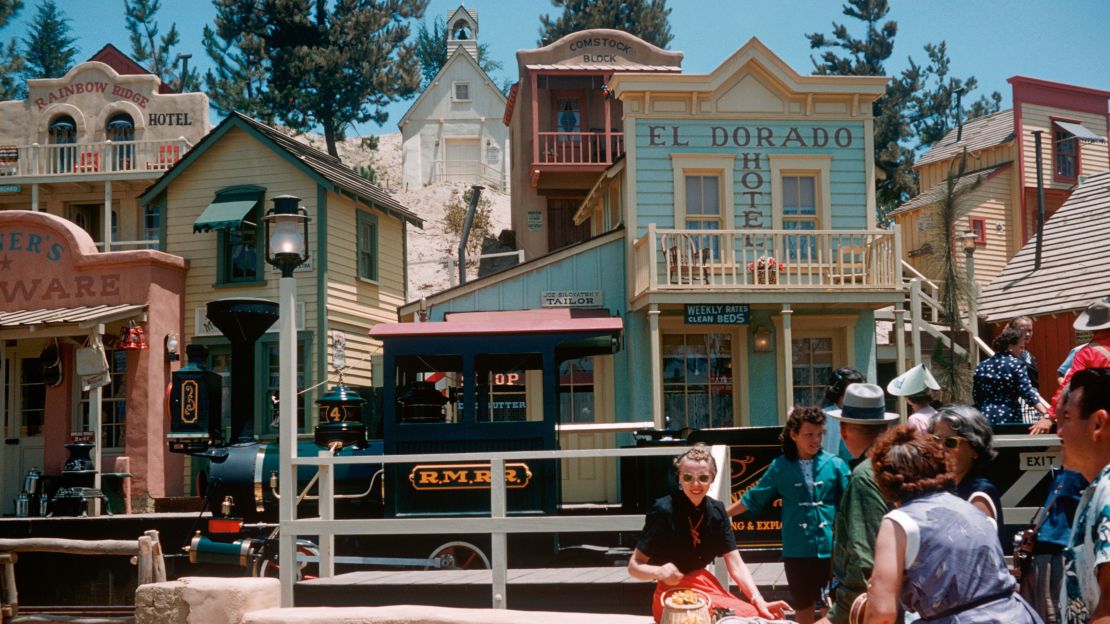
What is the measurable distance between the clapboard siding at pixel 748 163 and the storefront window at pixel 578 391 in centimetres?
235

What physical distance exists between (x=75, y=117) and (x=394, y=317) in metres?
11.9

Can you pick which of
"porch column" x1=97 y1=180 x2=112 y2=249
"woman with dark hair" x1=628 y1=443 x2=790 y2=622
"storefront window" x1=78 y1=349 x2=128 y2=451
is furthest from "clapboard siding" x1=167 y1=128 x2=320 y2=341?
"woman with dark hair" x1=628 y1=443 x2=790 y2=622

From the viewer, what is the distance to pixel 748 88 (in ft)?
61.4

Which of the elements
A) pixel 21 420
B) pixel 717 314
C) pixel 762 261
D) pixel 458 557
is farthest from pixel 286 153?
pixel 458 557

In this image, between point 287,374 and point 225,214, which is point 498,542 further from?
point 225,214

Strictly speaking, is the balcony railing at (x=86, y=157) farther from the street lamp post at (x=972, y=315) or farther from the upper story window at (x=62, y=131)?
the street lamp post at (x=972, y=315)

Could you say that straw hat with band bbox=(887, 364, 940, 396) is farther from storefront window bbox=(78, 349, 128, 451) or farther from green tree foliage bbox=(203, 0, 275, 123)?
green tree foliage bbox=(203, 0, 275, 123)

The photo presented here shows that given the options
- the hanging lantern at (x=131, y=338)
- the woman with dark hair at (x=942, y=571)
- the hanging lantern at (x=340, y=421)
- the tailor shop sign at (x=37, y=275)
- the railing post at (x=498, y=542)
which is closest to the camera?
the woman with dark hair at (x=942, y=571)

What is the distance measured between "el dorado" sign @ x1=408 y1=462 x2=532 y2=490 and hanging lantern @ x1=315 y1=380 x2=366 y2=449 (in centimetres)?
114

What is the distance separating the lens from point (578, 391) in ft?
60.4

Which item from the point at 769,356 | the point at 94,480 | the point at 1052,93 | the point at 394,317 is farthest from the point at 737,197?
the point at 1052,93

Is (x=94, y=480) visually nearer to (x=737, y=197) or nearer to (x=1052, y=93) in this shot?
(x=737, y=197)

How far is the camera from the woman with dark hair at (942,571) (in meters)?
3.64

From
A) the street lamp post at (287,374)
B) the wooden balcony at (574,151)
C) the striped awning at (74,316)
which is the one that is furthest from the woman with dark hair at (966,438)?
the wooden balcony at (574,151)
